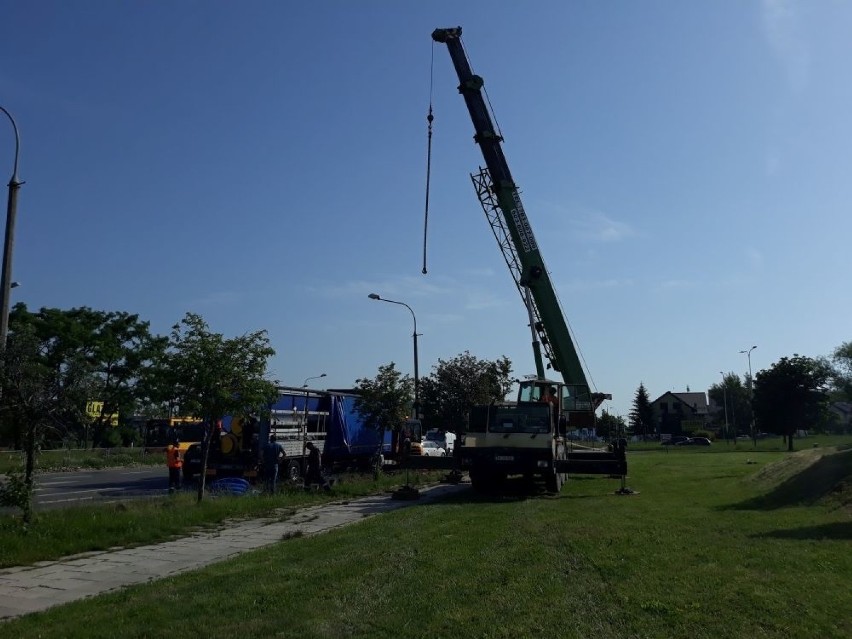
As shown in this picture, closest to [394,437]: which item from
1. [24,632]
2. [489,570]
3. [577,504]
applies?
[577,504]

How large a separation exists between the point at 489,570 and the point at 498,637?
2.70 metres

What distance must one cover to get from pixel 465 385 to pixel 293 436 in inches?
638

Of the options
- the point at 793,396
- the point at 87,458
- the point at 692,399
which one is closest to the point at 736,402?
the point at 692,399

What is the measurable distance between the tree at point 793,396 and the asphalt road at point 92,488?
1904 inches

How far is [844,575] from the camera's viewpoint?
26.3ft

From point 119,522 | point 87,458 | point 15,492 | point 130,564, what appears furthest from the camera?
point 87,458

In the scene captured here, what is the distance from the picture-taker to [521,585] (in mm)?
7875

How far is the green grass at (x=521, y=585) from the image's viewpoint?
6.43 metres

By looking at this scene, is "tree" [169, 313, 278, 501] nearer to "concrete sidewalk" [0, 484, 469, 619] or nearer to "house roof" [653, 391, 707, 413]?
"concrete sidewalk" [0, 484, 469, 619]

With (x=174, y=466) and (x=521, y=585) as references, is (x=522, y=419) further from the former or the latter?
(x=521, y=585)

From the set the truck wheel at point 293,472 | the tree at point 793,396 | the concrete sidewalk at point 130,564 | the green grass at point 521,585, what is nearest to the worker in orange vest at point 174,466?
the truck wheel at point 293,472

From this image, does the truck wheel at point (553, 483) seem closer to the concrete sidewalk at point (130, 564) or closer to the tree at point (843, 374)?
the concrete sidewalk at point (130, 564)

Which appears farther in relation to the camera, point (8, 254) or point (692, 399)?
point (692, 399)

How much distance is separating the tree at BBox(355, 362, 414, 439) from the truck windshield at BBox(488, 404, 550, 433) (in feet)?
17.2
